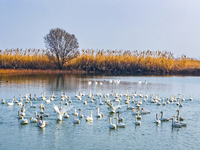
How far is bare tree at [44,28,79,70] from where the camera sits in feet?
188

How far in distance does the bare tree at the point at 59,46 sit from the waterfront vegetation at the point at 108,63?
0.97 m

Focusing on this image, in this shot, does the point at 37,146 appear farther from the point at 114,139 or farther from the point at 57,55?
the point at 57,55

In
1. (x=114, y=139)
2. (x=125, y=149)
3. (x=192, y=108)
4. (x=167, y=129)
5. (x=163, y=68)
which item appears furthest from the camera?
(x=163, y=68)

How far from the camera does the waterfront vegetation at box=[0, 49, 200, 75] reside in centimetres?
5350

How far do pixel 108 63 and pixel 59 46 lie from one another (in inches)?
422

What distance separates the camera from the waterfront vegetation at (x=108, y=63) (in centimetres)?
5350

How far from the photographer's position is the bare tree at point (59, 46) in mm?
57294

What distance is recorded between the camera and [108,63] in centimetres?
5606

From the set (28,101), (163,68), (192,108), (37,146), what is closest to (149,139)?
(37,146)

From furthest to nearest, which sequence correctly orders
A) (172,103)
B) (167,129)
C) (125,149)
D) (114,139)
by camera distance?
(172,103) → (167,129) → (114,139) → (125,149)

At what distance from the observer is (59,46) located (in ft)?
189

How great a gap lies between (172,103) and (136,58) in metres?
36.7

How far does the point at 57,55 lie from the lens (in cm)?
5722

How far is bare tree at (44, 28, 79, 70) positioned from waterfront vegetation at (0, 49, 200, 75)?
0.97 meters
